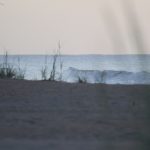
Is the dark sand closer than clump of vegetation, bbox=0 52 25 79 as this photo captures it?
Yes

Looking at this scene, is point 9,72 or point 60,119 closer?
point 60,119

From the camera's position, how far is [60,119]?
652cm

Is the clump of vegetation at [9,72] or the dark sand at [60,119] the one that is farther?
the clump of vegetation at [9,72]

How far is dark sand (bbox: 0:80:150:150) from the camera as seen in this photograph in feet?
17.0

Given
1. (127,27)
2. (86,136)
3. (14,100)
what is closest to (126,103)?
(14,100)

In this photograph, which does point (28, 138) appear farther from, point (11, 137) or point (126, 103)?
point (126, 103)

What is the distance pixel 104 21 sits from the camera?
3.86 feet

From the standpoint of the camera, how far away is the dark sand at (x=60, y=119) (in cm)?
517

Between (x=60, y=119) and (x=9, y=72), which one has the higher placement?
(x=9, y=72)

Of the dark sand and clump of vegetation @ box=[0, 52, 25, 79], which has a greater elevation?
clump of vegetation @ box=[0, 52, 25, 79]

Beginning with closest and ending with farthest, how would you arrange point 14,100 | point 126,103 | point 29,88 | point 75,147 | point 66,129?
point 75,147 < point 66,129 < point 126,103 < point 14,100 < point 29,88

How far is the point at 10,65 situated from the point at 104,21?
11940 millimetres

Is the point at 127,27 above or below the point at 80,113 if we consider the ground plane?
above

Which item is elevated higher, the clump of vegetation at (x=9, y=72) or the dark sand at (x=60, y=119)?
the clump of vegetation at (x=9, y=72)
